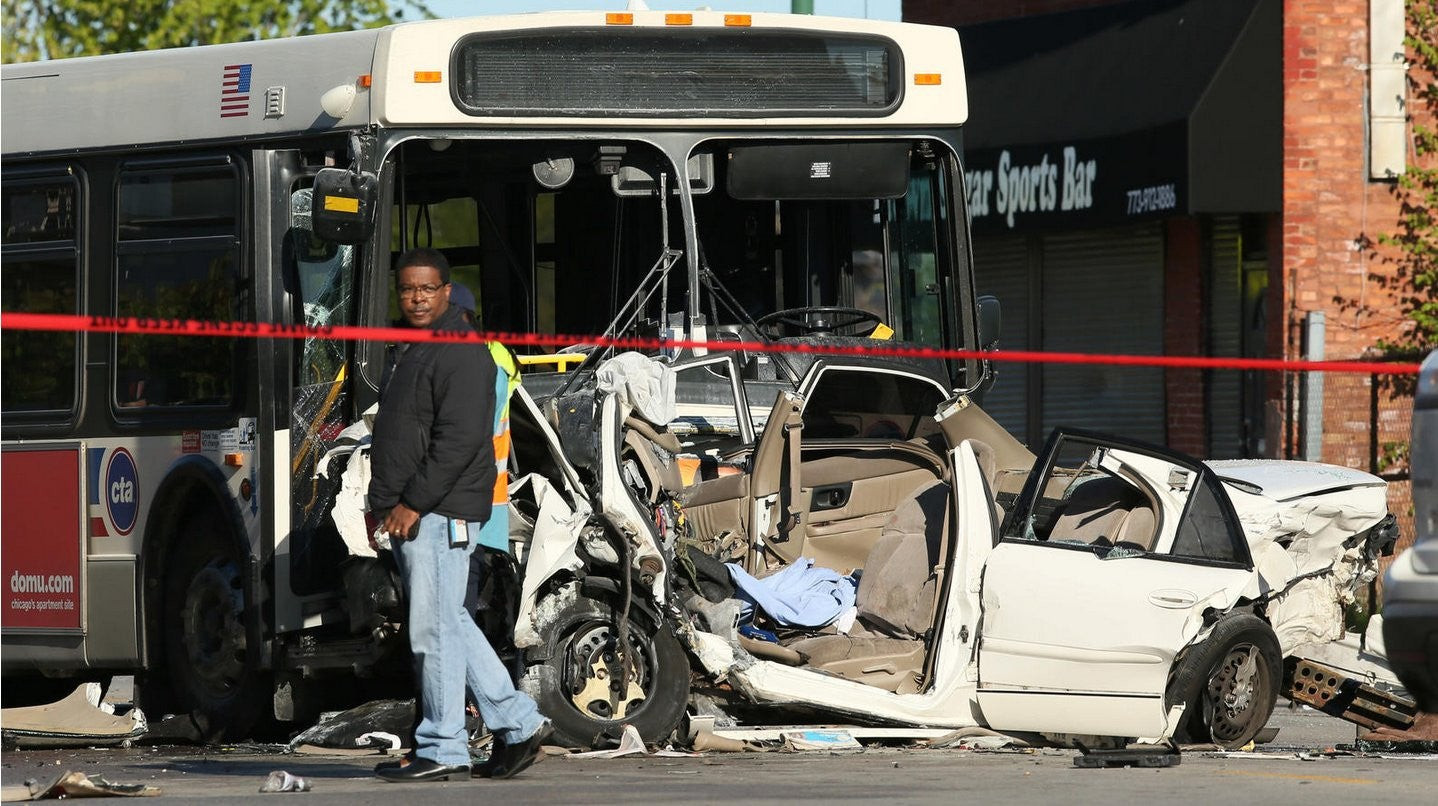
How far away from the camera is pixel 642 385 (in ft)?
31.9

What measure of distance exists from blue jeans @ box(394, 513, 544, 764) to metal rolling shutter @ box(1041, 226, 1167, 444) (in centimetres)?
1345

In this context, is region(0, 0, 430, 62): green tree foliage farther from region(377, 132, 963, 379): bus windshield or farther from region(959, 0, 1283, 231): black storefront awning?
region(377, 132, 963, 379): bus windshield

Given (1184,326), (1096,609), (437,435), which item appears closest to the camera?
(437,435)

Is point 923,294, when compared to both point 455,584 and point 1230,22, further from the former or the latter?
point 1230,22

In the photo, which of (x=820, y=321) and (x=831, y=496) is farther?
(x=820, y=321)

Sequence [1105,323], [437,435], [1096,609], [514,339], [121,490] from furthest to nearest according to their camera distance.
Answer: [1105,323] < [121,490] < [1096,609] < [514,339] < [437,435]

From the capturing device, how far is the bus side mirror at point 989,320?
1145 centimetres

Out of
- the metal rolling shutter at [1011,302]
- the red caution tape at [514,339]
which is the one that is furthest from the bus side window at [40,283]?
the metal rolling shutter at [1011,302]

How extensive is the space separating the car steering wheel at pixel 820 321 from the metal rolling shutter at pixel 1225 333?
29.6 feet

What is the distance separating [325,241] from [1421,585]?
16.9 ft

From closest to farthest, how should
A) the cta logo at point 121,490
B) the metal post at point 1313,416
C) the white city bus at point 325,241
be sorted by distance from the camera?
the white city bus at point 325,241 < the cta logo at point 121,490 < the metal post at point 1313,416

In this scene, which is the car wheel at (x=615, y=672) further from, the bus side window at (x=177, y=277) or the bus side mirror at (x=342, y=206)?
the bus side window at (x=177, y=277)

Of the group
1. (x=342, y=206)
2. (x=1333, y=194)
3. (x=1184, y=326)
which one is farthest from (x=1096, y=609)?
(x=1184, y=326)

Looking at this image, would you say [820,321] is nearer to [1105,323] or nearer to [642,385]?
[642,385]
